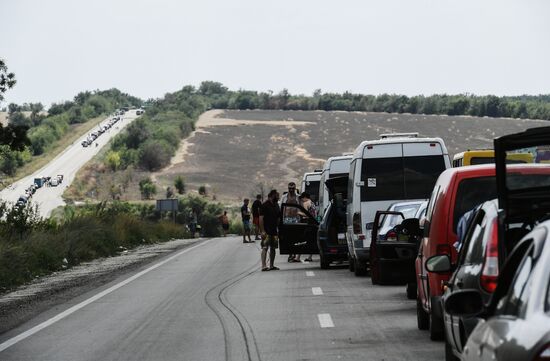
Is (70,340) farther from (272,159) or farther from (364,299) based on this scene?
Result: (272,159)

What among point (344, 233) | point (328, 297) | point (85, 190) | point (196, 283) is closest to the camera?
point (328, 297)

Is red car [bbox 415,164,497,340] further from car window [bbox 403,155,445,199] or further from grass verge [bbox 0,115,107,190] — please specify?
grass verge [bbox 0,115,107,190]

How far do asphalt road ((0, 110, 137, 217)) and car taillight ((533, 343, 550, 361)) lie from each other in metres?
102

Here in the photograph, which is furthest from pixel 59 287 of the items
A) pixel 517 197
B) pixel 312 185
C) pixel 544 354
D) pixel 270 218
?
pixel 312 185

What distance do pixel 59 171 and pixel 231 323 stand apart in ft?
446

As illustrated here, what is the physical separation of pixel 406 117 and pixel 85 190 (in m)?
40.3

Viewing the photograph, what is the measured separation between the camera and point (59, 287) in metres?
24.1

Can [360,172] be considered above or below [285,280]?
above

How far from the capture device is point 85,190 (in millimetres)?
131625

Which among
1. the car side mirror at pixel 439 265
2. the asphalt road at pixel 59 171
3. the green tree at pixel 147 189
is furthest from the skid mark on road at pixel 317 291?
the green tree at pixel 147 189

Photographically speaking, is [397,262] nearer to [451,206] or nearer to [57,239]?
[451,206]

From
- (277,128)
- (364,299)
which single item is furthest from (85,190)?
(364,299)

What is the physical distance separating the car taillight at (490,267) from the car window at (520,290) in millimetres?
2590

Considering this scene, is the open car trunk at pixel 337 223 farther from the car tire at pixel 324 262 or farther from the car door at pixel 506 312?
the car door at pixel 506 312
